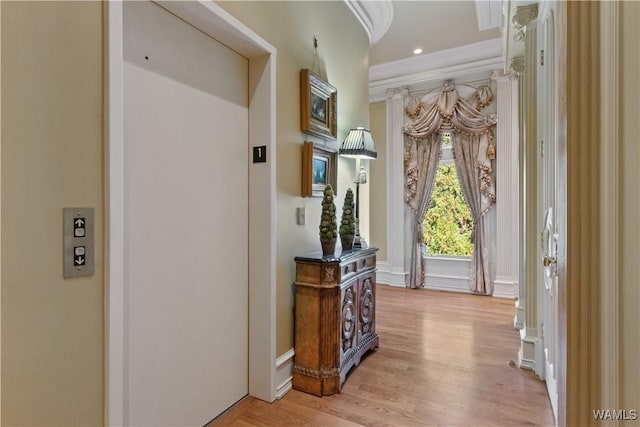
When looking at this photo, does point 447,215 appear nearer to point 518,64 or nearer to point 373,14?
point 518,64

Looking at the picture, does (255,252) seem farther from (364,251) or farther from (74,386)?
(74,386)

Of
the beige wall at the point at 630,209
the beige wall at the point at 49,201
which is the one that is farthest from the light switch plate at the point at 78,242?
the beige wall at the point at 630,209

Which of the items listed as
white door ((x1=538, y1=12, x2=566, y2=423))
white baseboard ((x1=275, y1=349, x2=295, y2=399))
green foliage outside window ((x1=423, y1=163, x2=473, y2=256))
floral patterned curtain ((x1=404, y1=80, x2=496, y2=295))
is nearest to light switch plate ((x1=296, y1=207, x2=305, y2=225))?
white baseboard ((x1=275, y1=349, x2=295, y2=399))

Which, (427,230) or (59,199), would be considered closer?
(59,199)

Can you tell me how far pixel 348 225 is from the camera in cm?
261

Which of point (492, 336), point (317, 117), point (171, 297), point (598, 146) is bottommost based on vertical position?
point (492, 336)

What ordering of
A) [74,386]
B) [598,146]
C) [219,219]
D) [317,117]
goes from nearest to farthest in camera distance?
1. [598,146]
2. [74,386]
3. [219,219]
4. [317,117]

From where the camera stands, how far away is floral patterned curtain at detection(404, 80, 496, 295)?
4.61 m

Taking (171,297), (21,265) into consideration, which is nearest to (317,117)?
(171,297)

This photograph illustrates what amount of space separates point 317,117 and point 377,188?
10.1 feet

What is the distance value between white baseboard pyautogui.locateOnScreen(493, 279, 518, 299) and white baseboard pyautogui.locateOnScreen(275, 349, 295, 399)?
11.2 ft

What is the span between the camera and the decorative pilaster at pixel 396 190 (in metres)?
5.20

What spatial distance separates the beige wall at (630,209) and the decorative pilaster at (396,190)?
4.45m

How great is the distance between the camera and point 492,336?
10.3ft
